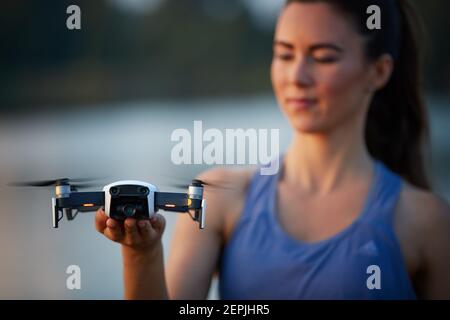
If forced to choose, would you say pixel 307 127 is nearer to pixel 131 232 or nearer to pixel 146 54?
pixel 146 54

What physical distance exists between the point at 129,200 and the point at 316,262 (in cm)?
54

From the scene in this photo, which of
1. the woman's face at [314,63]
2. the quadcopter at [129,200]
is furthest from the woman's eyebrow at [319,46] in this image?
the quadcopter at [129,200]

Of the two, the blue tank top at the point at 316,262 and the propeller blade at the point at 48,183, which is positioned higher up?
the propeller blade at the point at 48,183

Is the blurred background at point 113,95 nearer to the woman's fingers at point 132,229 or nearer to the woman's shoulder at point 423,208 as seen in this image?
the woman's shoulder at point 423,208

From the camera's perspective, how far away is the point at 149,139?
1.98 m

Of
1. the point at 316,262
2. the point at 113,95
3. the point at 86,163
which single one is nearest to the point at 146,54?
the point at 113,95

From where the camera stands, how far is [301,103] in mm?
1896

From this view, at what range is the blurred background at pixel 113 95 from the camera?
6.44 ft

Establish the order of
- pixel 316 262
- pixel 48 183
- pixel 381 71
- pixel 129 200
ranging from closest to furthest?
1. pixel 129 200
2. pixel 48 183
3. pixel 316 262
4. pixel 381 71

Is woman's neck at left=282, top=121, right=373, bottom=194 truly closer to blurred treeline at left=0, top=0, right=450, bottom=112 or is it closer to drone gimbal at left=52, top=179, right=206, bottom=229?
blurred treeline at left=0, top=0, right=450, bottom=112

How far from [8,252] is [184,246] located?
453mm

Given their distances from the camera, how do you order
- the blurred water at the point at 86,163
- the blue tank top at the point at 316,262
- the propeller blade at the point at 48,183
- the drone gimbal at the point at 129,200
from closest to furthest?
the drone gimbal at the point at 129,200 → the propeller blade at the point at 48,183 → the blue tank top at the point at 316,262 → the blurred water at the point at 86,163

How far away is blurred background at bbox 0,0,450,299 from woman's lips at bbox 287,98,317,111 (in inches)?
2.0

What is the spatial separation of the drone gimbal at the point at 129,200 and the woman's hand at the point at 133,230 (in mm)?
25
